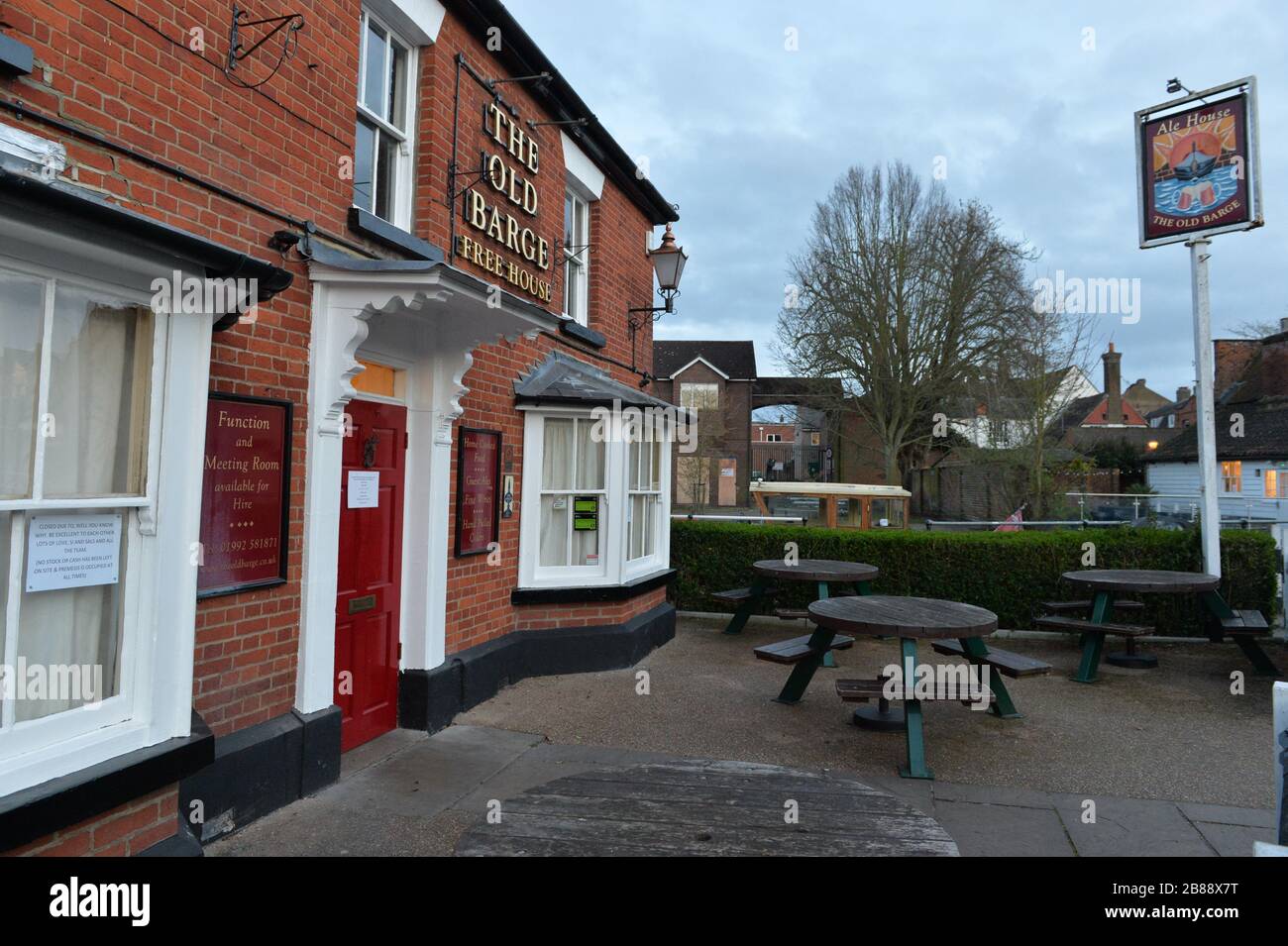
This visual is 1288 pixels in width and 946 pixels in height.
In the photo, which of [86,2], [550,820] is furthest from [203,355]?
[550,820]

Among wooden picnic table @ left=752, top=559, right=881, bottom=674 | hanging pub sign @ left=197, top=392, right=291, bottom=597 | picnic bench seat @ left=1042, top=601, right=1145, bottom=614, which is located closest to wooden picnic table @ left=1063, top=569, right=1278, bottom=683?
picnic bench seat @ left=1042, top=601, right=1145, bottom=614

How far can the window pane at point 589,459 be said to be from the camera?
7328mm

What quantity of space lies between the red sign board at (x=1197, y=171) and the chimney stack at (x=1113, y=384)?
45.9 meters

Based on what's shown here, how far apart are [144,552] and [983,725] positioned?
218 inches

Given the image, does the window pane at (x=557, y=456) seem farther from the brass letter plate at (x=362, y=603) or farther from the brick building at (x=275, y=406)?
the brass letter plate at (x=362, y=603)

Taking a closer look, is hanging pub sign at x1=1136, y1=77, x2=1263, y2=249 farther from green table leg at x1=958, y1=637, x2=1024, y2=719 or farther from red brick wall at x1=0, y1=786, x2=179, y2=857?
red brick wall at x1=0, y1=786, x2=179, y2=857

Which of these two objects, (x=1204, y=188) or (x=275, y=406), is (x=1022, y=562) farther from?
(x=275, y=406)

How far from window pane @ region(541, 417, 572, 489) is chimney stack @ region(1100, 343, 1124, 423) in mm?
51220

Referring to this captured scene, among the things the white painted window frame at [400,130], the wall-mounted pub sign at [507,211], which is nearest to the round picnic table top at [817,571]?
the wall-mounted pub sign at [507,211]

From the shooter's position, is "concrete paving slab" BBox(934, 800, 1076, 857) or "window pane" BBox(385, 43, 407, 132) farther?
"window pane" BBox(385, 43, 407, 132)

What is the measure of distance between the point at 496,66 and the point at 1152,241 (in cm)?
756

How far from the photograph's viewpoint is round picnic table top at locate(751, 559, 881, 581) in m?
7.83

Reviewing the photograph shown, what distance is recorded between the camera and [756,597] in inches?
361
